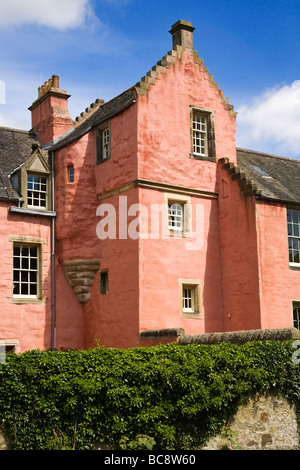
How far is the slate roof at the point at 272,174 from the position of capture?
22938 millimetres

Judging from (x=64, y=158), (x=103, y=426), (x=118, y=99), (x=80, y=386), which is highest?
(x=118, y=99)

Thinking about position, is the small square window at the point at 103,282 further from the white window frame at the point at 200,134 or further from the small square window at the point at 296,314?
the small square window at the point at 296,314

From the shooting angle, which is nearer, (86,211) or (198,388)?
(198,388)

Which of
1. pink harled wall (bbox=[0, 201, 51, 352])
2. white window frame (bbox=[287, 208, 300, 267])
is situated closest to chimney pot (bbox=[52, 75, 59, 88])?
pink harled wall (bbox=[0, 201, 51, 352])

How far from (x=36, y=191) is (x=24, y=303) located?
4.22 m

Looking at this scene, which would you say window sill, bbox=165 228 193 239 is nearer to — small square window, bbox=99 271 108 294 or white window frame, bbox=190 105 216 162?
small square window, bbox=99 271 108 294

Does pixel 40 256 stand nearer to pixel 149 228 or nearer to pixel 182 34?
pixel 149 228

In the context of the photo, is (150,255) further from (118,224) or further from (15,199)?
(15,199)

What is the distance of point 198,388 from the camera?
13.5 meters

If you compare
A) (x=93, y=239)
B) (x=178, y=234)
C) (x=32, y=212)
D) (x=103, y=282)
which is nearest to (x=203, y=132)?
(x=178, y=234)

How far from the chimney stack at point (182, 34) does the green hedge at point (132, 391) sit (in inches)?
516
